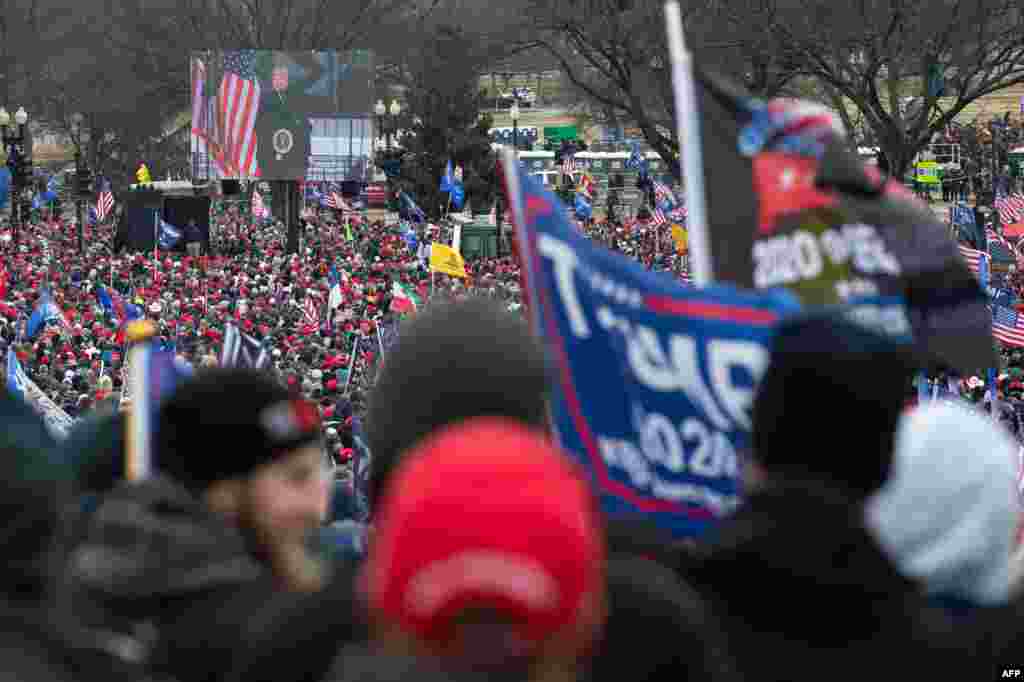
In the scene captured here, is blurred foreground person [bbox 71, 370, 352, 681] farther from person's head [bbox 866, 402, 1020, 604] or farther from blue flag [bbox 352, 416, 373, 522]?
blue flag [bbox 352, 416, 373, 522]

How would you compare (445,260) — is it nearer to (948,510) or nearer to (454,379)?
(454,379)

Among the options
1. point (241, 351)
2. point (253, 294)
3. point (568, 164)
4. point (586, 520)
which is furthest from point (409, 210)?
point (586, 520)

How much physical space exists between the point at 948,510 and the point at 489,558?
1.11m

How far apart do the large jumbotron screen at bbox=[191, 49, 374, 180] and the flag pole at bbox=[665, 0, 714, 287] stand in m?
36.8

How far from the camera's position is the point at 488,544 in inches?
78.3

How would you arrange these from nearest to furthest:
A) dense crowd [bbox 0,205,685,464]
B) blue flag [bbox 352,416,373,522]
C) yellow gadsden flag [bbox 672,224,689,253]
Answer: blue flag [bbox 352,416,373,522] < dense crowd [bbox 0,205,685,464] < yellow gadsden flag [bbox 672,224,689,253]

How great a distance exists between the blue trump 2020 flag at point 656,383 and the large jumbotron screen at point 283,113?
37458 mm

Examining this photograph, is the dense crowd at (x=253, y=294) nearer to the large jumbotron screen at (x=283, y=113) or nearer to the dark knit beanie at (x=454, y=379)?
the large jumbotron screen at (x=283, y=113)

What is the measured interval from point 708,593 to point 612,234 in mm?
43697

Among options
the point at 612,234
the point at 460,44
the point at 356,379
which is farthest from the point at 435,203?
the point at 356,379

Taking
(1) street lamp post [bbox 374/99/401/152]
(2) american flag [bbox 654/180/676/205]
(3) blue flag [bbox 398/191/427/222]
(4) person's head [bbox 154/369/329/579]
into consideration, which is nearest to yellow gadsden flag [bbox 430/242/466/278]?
(2) american flag [bbox 654/180/676/205]

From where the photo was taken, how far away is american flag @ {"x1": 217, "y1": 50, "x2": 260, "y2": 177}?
41.0m

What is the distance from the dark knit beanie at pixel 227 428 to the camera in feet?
9.34

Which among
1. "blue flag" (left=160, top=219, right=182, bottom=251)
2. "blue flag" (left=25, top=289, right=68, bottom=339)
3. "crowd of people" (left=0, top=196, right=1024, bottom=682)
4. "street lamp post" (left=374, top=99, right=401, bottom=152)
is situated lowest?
"blue flag" (left=25, top=289, right=68, bottom=339)
